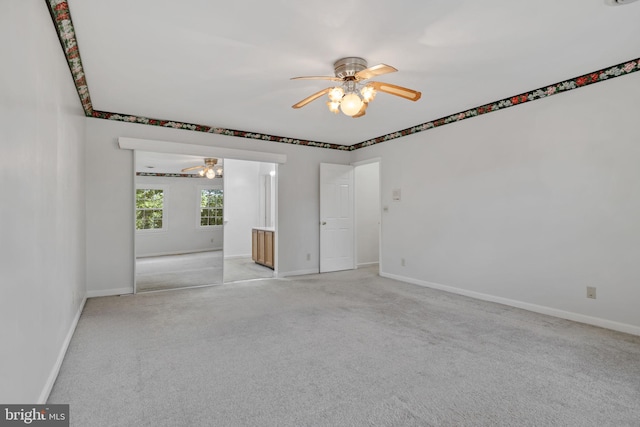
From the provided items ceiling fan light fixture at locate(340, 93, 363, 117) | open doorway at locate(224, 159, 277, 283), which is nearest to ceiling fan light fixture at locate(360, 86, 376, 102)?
ceiling fan light fixture at locate(340, 93, 363, 117)

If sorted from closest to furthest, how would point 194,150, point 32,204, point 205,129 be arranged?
point 32,204
point 194,150
point 205,129

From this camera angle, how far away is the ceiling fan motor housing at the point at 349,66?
2805 millimetres

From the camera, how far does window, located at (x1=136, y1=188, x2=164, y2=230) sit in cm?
466

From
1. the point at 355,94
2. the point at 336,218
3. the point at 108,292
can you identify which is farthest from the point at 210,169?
the point at 355,94

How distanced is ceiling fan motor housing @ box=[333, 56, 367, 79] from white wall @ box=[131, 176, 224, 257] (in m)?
3.29

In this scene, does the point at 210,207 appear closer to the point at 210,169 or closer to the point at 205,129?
the point at 210,169

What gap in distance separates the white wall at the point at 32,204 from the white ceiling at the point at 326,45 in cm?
55

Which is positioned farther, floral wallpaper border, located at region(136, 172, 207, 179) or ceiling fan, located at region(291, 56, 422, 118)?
floral wallpaper border, located at region(136, 172, 207, 179)

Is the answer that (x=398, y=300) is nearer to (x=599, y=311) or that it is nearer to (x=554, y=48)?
(x=599, y=311)

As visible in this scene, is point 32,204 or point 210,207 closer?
point 32,204

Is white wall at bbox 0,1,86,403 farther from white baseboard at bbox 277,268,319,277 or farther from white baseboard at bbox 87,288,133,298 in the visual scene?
white baseboard at bbox 277,268,319,277

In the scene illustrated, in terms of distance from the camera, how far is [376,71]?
254 centimetres

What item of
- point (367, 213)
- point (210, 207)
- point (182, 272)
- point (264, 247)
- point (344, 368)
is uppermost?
point (210, 207)

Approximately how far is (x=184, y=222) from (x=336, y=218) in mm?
2753
